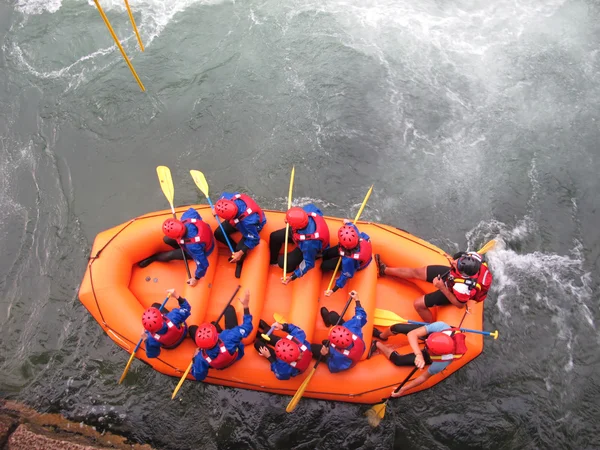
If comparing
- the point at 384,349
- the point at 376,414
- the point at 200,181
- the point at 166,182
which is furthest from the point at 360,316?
the point at 166,182

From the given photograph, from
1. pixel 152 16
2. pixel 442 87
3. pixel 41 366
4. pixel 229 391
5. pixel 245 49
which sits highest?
pixel 152 16

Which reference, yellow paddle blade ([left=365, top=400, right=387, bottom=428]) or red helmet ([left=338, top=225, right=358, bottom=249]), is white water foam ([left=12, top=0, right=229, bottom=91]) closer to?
red helmet ([left=338, top=225, right=358, bottom=249])

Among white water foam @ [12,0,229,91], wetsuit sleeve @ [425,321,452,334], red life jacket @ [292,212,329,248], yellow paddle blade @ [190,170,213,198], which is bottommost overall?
wetsuit sleeve @ [425,321,452,334]

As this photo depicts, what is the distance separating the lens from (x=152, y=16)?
29.0ft

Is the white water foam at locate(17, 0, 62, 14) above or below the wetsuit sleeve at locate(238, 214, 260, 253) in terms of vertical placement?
above

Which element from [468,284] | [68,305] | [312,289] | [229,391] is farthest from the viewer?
[68,305]

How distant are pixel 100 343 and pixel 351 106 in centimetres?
527

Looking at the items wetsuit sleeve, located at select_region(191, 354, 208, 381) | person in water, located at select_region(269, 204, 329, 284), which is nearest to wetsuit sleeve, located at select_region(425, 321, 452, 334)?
person in water, located at select_region(269, 204, 329, 284)

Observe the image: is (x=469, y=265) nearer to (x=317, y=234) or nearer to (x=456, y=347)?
(x=456, y=347)

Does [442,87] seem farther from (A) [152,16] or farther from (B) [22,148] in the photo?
(B) [22,148]

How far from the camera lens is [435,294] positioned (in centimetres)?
503

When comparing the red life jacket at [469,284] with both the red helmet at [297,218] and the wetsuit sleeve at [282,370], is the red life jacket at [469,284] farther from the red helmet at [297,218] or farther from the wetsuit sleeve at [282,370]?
the wetsuit sleeve at [282,370]

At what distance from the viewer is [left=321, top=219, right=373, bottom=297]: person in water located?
15.4 feet

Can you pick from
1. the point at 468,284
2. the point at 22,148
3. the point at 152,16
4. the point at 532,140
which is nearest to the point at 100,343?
the point at 22,148
